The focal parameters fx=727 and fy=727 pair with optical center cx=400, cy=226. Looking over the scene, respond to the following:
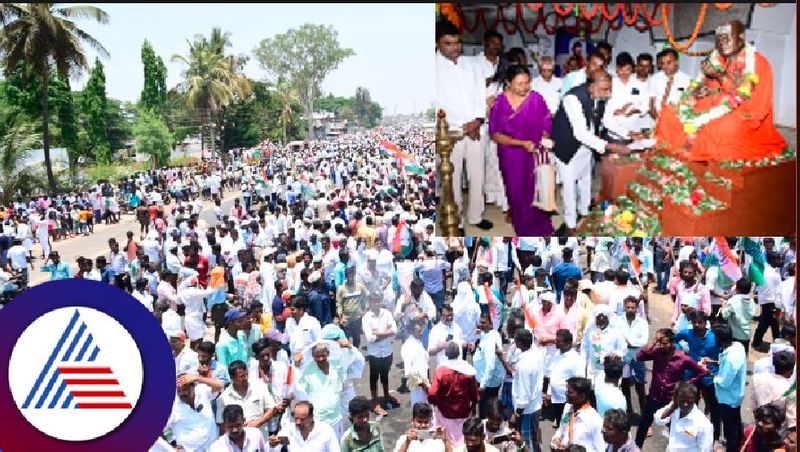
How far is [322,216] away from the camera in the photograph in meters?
12.4

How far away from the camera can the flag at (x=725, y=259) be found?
6605mm

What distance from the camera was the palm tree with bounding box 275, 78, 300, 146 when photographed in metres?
9.29

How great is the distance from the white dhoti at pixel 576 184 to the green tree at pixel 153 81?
14.7 ft

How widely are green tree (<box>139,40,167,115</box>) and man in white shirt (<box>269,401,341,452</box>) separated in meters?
4.76

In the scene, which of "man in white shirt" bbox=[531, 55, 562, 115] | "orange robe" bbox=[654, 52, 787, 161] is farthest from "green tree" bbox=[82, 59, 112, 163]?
"orange robe" bbox=[654, 52, 787, 161]

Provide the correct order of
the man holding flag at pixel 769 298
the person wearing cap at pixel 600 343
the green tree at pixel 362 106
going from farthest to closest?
the green tree at pixel 362 106, the man holding flag at pixel 769 298, the person wearing cap at pixel 600 343

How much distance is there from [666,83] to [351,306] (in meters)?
3.23

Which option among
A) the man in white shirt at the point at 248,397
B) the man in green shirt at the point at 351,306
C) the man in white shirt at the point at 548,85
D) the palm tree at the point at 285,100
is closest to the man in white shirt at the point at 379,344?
the man in green shirt at the point at 351,306

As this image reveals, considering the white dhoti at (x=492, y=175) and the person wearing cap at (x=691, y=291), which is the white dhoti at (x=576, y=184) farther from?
the person wearing cap at (x=691, y=291)

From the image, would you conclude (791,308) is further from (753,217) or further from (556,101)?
(556,101)

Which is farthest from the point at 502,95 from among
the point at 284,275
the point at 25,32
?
the point at 25,32

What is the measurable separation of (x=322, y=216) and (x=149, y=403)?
25.5 feet

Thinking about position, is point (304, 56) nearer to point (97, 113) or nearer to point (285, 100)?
point (285, 100)

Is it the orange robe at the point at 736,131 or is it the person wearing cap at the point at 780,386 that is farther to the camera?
the orange robe at the point at 736,131
